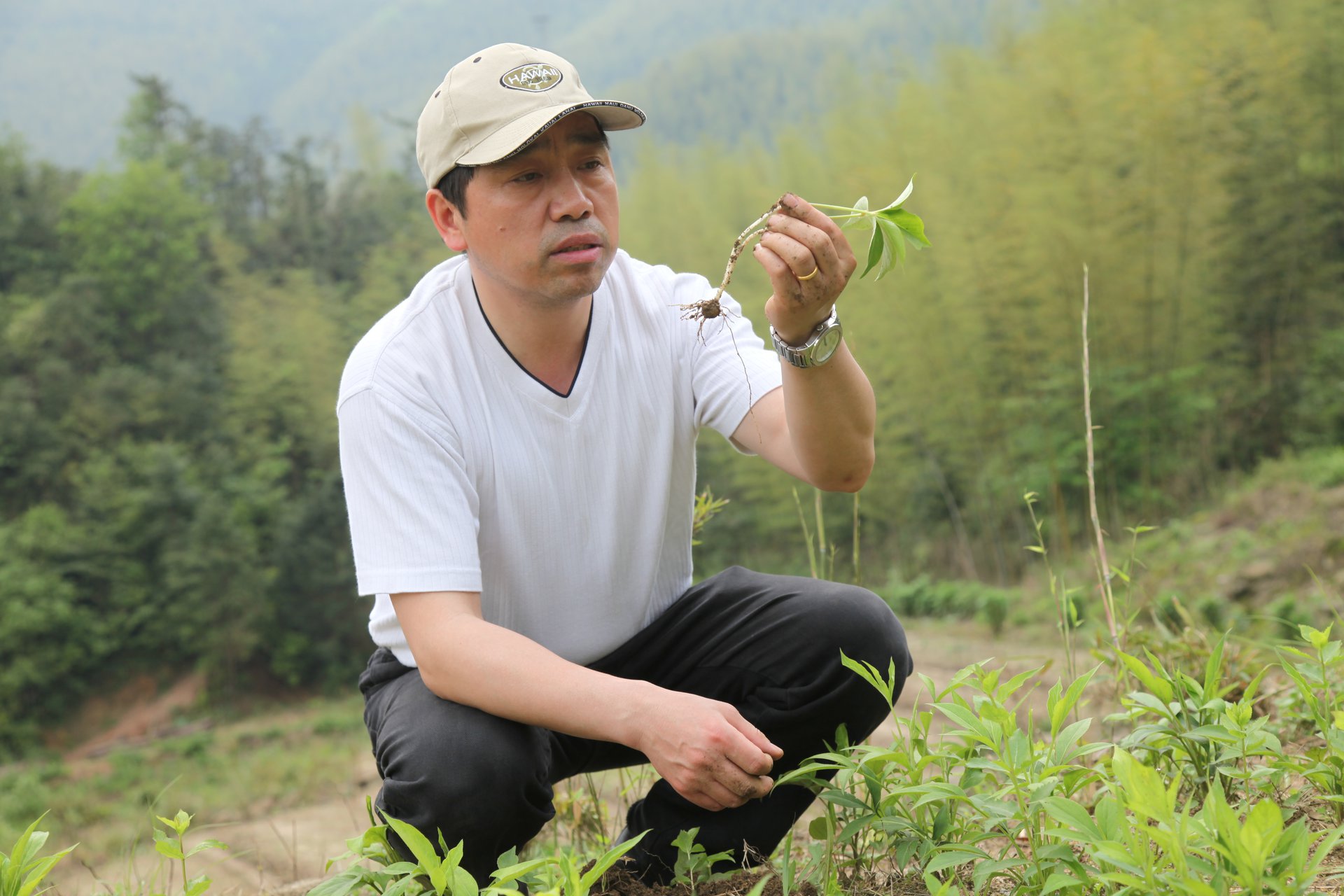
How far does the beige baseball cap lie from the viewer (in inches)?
63.6

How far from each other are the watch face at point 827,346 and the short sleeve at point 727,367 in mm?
220

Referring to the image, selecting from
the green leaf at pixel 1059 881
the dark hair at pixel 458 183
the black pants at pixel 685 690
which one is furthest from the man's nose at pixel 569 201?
the green leaf at pixel 1059 881

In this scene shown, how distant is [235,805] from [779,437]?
12.1 m

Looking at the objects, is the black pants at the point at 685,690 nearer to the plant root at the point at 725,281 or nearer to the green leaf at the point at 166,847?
the green leaf at the point at 166,847

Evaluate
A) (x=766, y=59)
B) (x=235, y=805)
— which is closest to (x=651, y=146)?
(x=235, y=805)

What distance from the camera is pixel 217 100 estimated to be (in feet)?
276

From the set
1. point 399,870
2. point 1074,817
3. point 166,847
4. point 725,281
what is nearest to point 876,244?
point 725,281

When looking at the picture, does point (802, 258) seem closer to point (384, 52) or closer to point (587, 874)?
point (587, 874)

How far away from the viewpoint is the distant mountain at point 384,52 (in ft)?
166

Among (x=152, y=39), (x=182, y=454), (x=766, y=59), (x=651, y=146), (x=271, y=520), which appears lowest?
(x=271, y=520)

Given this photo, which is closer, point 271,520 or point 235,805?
point 235,805

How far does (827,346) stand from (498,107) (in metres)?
0.62

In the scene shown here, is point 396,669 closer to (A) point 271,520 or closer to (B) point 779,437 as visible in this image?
(B) point 779,437

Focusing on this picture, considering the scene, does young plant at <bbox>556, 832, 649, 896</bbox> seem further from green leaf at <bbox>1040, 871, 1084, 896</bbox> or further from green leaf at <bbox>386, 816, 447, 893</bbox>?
green leaf at <bbox>1040, 871, 1084, 896</bbox>
